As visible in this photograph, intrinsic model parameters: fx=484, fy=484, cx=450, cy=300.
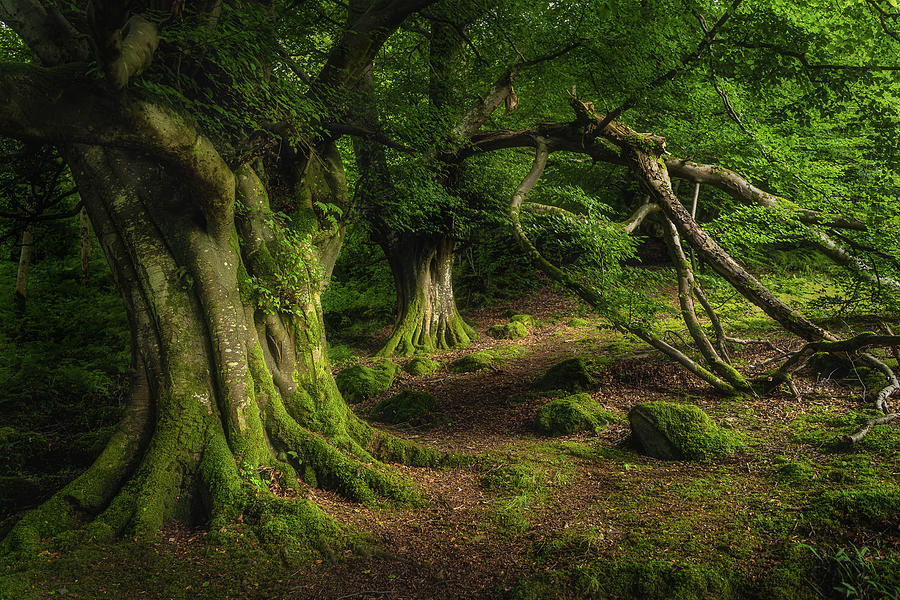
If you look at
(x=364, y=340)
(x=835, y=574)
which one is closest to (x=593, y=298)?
(x=835, y=574)

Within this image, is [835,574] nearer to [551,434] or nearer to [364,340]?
[551,434]

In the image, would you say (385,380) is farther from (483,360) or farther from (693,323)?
(693,323)

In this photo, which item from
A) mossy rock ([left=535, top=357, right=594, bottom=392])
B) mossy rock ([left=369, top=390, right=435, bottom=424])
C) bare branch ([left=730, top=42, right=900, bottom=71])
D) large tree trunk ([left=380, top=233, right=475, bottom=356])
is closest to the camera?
bare branch ([left=730, top=42, right=900, bottom=71])

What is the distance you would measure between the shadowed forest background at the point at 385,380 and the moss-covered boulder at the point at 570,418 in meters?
0.05

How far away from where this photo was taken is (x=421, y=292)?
1240 centimetres

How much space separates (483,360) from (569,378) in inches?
96.5

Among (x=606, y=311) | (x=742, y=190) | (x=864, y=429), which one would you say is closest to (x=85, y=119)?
(x=606, y=311)

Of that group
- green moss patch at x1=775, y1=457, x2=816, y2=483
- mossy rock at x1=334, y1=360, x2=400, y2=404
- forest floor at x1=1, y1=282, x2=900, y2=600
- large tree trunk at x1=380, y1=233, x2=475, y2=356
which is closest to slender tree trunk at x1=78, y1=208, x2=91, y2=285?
large tree trunk at x1=380, y1=233, x2=475, y2=356

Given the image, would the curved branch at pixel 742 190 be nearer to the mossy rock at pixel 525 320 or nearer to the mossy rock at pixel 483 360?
the mossy rock at pixel 483 360

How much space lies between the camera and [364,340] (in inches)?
567

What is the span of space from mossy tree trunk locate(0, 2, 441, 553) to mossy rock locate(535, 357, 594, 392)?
3.60 m

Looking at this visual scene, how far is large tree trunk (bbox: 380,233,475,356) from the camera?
12250mm

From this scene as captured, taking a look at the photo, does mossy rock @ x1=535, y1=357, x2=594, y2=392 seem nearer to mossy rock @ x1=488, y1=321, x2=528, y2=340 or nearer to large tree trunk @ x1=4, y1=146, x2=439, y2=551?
large tree trunk @ x1=4, y1=146, x2=439, y2=551

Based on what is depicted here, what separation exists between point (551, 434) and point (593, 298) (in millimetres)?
1927
